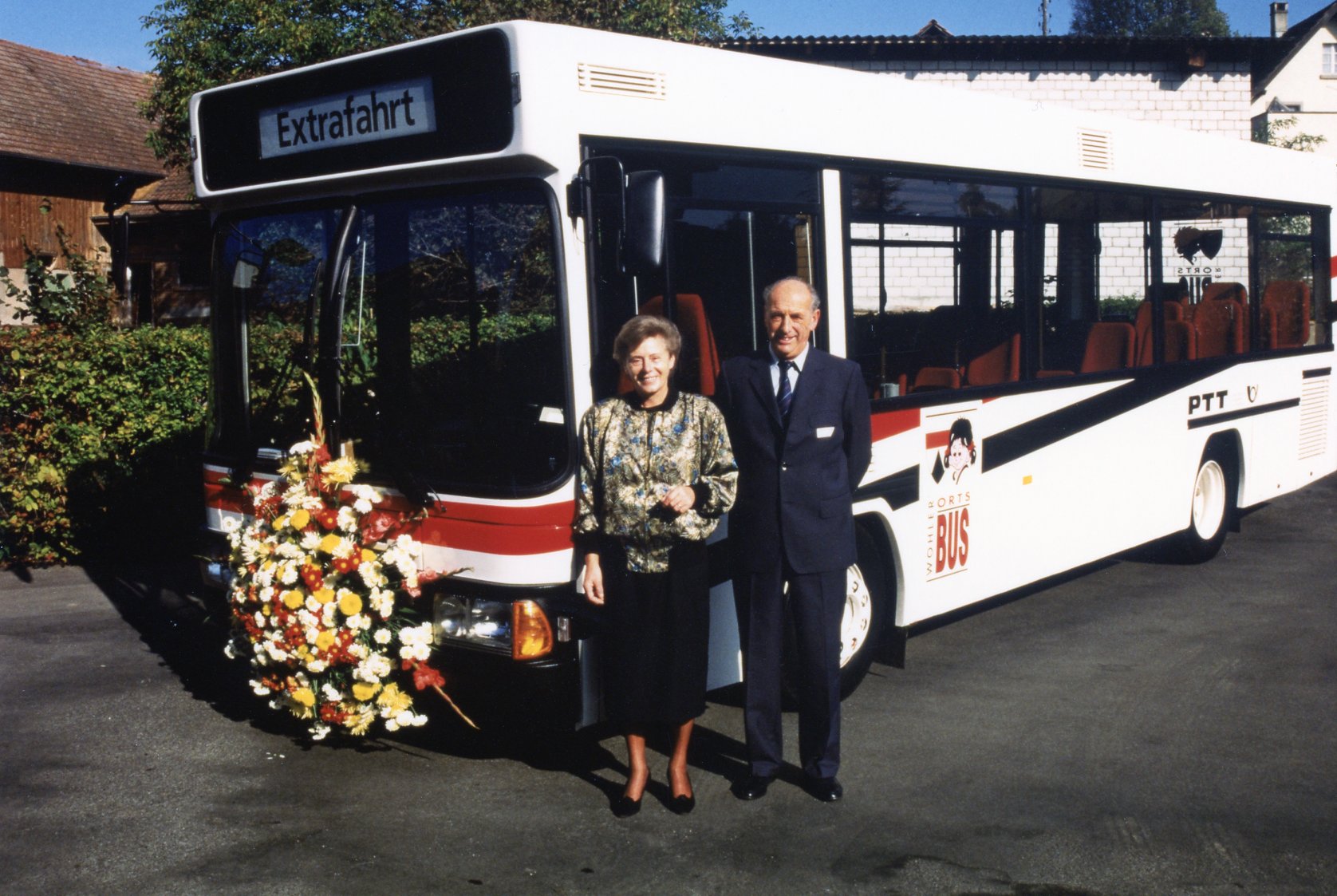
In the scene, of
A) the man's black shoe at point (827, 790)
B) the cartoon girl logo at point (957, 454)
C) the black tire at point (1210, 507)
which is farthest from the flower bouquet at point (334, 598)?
the black tire at point (1210, 507)

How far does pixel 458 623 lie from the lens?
17.4 feet

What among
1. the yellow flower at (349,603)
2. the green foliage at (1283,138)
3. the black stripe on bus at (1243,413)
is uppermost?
the green foliage at (1283,138)

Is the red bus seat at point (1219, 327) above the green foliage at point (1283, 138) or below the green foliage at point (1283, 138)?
below

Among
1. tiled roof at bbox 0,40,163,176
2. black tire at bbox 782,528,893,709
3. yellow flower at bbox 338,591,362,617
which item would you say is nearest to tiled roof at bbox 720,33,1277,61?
tiled roof at bbox 0,40,163,176

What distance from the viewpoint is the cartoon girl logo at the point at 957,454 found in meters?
6.95

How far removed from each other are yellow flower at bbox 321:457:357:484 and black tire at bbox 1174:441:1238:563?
21.6ft

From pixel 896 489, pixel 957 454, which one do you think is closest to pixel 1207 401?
pixel 957 454

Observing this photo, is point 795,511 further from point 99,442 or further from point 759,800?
point 99,442

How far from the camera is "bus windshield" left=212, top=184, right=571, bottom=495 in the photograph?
5074 millimetres

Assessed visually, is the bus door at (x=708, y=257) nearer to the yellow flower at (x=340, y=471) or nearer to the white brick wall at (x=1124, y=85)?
the yellow flower at (x=340, y=471)

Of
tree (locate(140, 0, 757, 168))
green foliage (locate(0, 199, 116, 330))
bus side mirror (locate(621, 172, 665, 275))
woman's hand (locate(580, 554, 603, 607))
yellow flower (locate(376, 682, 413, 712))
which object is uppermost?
tree (locate(140, 0, 757, 168))

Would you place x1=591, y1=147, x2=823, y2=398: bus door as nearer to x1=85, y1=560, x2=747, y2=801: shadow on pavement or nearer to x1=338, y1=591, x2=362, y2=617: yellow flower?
x1=338, y1=591, x2=362, y2=617: yellow flower

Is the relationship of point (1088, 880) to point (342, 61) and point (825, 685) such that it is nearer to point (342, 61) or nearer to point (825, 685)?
point (825, 685)

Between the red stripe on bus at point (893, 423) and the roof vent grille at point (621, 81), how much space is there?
193 centimetres
